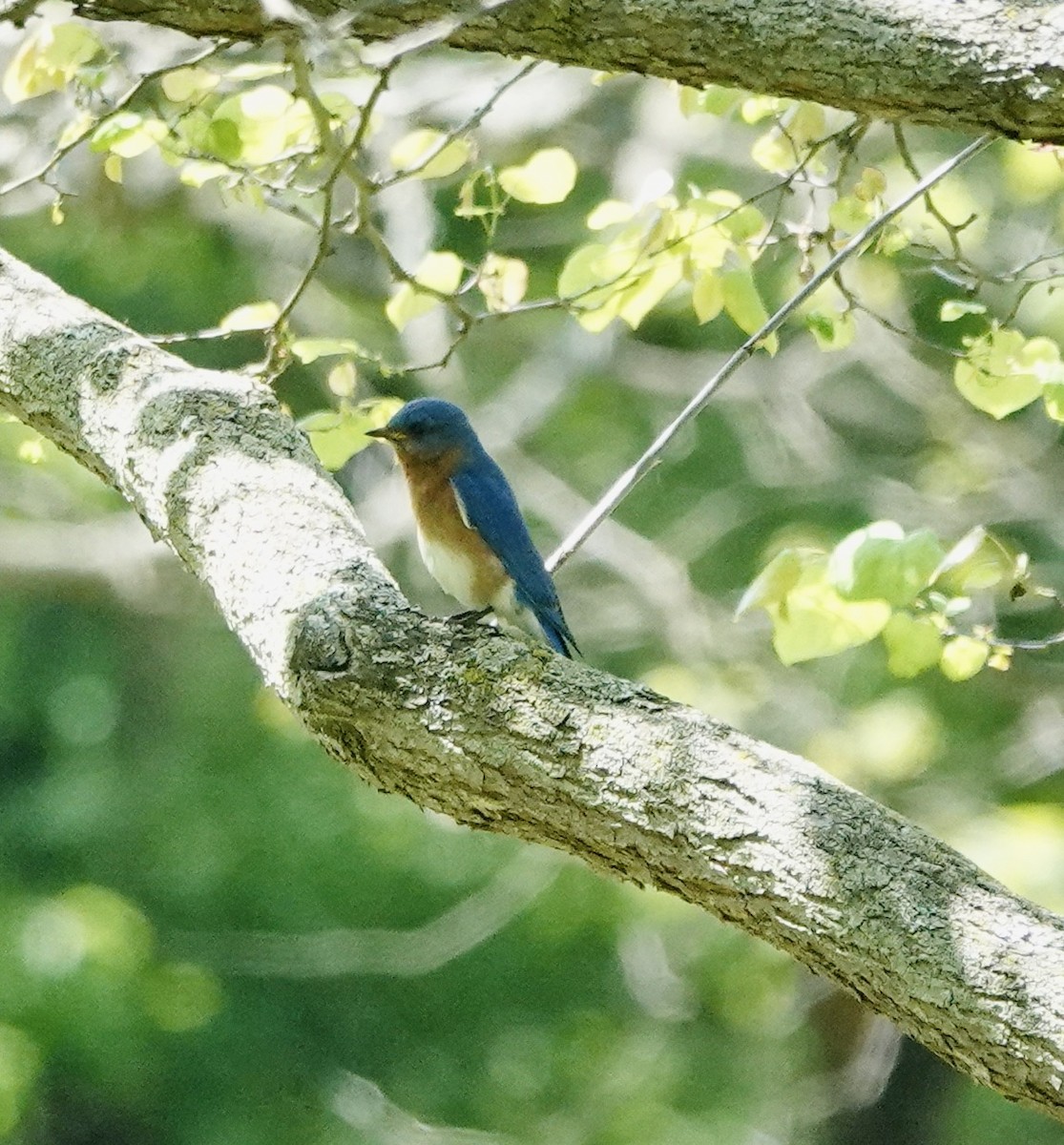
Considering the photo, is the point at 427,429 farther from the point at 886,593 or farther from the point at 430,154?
the point at 886,593

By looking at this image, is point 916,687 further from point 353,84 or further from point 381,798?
point 353,84

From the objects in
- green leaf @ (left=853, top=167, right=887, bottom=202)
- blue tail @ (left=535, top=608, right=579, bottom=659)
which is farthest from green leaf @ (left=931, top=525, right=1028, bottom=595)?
blue tail @ (left=535, top=608, right=579, bottom=659)

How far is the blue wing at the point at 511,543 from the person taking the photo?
4344 mm

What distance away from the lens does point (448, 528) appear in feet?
14.4

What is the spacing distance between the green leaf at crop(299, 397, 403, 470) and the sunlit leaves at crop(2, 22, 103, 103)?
2.55 ft

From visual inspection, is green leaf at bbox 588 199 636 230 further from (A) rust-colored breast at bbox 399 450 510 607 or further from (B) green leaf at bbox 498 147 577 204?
(A) rust-colored breast at bbox 399 450 510 607

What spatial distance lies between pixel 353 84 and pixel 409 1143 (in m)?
4.77

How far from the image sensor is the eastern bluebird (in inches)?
171

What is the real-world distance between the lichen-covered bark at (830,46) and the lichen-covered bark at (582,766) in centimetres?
79

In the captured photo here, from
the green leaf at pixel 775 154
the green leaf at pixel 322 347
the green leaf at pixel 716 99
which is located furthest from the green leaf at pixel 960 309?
the green leaf at pixel 322 347

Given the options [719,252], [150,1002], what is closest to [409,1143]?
[150,1002]

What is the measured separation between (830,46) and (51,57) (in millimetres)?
1536

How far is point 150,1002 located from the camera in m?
7.61

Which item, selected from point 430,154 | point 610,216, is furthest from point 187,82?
point 610,216
